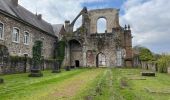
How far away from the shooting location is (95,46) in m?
40.4

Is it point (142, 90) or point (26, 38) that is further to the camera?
point (26, 38)

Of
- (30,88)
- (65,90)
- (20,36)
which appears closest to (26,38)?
(20,36)

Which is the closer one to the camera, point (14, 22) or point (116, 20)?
point (14, 22)

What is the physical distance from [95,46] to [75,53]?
14.2 ft

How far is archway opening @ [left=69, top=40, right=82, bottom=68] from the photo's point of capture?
137ft

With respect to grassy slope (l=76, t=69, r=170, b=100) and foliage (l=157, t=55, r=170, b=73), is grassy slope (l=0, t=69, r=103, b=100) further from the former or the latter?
foliage (l=157, t=55, r=170, b=73)

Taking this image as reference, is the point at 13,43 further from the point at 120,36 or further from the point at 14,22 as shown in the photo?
the point at 120,36

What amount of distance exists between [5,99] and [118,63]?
3312 cm

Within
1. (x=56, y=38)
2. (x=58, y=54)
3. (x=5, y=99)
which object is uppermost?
(x=56, y=38)

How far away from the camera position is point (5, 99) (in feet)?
24.4

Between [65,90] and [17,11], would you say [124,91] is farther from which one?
[17,11]

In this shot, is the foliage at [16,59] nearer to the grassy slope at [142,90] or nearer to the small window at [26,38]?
the small window at [26,38]

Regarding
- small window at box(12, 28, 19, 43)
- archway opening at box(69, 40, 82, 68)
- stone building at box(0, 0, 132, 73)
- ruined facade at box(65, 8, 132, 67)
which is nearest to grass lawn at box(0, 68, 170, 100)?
small window at box(12, 28, 19, 43)

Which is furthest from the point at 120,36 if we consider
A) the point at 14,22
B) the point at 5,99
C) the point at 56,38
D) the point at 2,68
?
the point at 5,99
